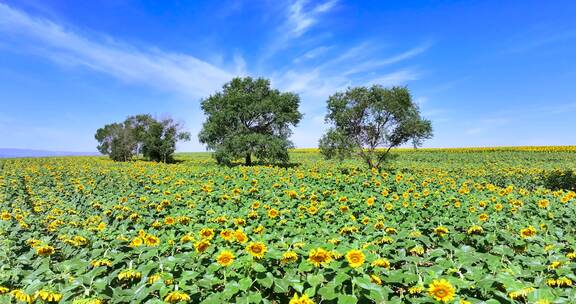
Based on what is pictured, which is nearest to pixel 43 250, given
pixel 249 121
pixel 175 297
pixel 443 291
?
pixel 175 297

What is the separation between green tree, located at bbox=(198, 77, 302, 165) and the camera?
1262 inches

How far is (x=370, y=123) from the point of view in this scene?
25266 mm

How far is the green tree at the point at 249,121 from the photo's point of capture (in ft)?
105

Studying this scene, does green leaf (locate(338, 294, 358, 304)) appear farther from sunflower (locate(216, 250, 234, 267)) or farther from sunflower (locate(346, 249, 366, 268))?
sunflower (locate(216, 250, 234, 267))

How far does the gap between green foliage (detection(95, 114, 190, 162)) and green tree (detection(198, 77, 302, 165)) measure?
606 inches

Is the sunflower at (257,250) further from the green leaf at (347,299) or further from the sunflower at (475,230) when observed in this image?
the sunflower at (475,230)

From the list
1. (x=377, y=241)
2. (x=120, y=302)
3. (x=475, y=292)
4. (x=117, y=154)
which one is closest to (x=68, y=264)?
(x=120, y=302)

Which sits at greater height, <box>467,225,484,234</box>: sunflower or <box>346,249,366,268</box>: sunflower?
<box>346,249,366,268</box>: sunflower

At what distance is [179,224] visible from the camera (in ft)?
21.8

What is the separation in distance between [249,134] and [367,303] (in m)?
30.5

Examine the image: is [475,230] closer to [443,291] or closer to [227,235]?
[443,291]

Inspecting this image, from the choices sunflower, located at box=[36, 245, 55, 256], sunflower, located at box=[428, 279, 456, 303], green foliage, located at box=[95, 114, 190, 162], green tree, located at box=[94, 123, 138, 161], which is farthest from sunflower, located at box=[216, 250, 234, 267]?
green tree, located at box=[94, 123, 138, 161]

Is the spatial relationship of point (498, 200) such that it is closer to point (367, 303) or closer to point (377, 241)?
point (377, 241)

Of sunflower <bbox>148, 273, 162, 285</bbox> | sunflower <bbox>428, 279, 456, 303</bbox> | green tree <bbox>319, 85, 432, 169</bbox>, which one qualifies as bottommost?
sunflower <bbox>148, 273, 162, 285</bbox>
